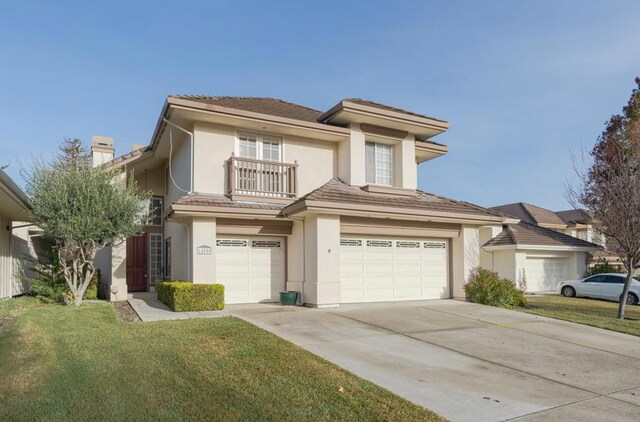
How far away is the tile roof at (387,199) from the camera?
14.1 meters

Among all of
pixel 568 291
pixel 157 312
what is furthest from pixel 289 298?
pixel 568 291

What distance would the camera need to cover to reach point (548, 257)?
24.5 metres

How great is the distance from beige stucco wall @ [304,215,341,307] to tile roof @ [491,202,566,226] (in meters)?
26.6

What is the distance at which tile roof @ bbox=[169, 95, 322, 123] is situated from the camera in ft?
49.6

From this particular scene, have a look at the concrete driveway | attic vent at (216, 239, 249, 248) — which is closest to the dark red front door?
attic vent at (216, 239, 249, 248)

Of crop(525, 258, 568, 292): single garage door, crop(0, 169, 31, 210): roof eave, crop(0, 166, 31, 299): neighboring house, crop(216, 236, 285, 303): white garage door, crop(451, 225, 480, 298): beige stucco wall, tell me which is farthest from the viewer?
crop(525, 258, 568, 292): single garage door

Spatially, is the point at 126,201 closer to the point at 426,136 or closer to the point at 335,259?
the point at 335,259

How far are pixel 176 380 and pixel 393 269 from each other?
10.6 m

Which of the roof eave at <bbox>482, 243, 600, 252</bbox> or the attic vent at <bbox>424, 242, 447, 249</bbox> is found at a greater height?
the attic vent at <bbox>424, 242, 447, 249</bbox>

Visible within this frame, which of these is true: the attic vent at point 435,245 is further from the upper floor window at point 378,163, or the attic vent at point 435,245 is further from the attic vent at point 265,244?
the attic vent at point 265,244

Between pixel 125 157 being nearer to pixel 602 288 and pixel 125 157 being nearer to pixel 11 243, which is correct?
pixel 11 243

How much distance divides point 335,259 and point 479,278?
5.37 meters

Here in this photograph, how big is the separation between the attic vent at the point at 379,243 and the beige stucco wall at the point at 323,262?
1724mm

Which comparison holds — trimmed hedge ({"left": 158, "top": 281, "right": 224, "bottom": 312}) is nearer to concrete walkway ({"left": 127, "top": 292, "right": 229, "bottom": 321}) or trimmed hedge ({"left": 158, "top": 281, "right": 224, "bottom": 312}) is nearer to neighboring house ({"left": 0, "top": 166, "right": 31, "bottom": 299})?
concrete walkway ({"left": 127, "top": 292, "right": 229, "bottom": 321})
